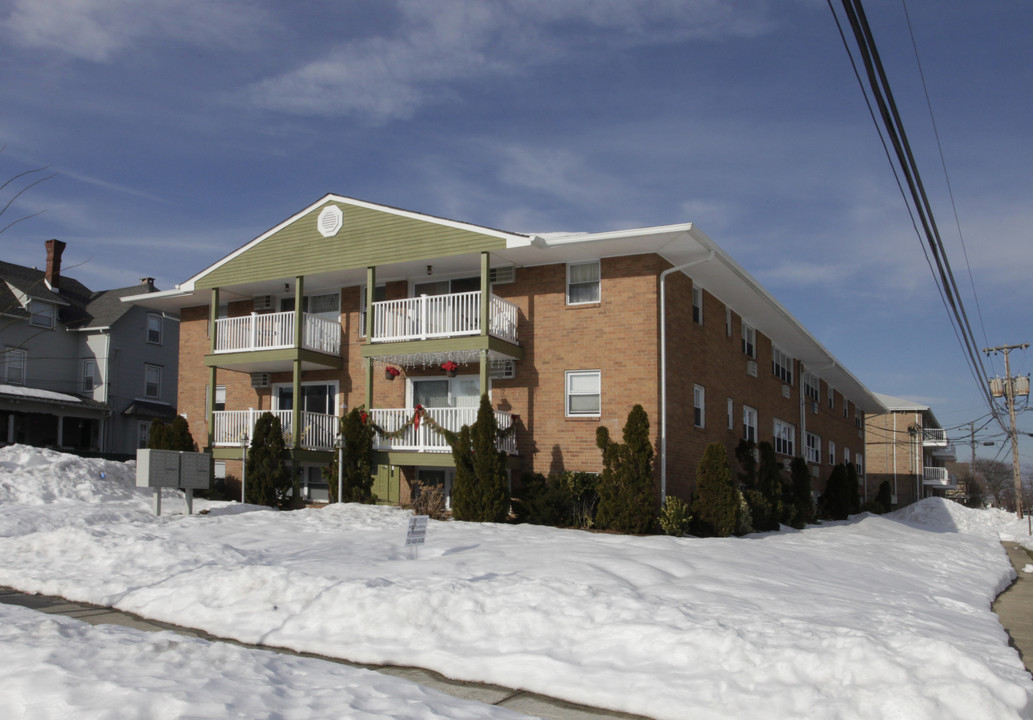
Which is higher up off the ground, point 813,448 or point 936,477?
point 813,448

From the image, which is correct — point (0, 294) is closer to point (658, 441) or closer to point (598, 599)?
point (658, 441)

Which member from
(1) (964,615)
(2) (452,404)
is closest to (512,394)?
(2) (452,404)

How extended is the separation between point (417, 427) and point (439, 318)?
8.53ft

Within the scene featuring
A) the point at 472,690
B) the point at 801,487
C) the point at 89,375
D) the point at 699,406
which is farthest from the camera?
the point at 89,375

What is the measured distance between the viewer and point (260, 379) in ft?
79.8

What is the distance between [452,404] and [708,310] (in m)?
7.02

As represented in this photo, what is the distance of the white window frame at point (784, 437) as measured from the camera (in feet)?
94.1

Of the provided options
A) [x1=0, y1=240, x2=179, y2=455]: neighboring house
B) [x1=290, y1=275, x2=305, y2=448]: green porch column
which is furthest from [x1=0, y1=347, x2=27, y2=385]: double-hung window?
[x1=290, y1=275, x2=305, y2=448]: green porch column

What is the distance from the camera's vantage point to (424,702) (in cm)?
564

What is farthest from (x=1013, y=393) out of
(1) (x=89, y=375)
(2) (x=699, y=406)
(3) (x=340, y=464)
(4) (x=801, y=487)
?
(1) (x=89, y=375)

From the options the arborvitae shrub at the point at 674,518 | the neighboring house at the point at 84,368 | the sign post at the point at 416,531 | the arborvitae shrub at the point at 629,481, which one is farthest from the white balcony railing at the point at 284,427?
the neighboring house at the point at 84,368

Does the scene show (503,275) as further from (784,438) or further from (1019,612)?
(784,438)

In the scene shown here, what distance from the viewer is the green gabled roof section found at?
794 inches

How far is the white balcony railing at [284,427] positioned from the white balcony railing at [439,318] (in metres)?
2.91
